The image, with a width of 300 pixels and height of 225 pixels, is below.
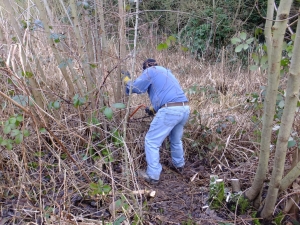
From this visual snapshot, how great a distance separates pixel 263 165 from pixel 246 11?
8248mm

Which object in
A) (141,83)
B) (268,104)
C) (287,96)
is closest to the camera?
(287,96)

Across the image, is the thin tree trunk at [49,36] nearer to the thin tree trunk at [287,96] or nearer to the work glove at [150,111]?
the work glove at [150,111]

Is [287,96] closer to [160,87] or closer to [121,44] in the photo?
[160,87]

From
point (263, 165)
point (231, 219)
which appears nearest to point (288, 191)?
point (263, 165)

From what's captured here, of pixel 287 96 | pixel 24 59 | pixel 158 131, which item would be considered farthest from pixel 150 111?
pixel 287 96

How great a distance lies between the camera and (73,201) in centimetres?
284

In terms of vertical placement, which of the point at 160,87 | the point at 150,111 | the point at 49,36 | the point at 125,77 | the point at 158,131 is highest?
the point at 49,36

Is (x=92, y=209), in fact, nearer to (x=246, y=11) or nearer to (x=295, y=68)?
(x=295, y=68)

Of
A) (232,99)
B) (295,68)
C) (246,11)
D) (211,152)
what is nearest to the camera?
(295,68)

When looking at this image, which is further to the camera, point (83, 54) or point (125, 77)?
point (125, 77)

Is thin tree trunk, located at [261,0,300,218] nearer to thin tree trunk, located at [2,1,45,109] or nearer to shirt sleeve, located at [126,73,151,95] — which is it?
shirt sleeve, located at [126,73,151,95]

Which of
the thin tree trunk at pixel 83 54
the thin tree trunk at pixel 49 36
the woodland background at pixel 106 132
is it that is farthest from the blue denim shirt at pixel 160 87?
the thin tree trunk at pixel 49 36

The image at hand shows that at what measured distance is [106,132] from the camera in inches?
119

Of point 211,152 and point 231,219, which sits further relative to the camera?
point 211,152
